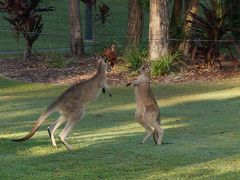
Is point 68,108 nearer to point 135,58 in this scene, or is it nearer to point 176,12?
point 135,58

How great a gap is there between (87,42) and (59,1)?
12595mm

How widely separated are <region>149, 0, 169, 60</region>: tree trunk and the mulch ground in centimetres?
79

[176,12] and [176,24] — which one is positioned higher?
[176,12]

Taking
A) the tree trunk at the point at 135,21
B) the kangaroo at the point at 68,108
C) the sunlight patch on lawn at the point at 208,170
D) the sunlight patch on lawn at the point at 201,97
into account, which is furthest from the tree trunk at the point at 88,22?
the sunlight patch on lawn at the point at 208,170

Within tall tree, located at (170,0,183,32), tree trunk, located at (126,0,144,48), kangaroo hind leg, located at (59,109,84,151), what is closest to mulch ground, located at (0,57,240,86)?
tree trunk, located at (126,0,144,48)

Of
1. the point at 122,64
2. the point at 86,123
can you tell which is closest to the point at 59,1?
the point at 122,64

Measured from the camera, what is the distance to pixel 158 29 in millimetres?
→ 19203

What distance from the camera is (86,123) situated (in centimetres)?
1273

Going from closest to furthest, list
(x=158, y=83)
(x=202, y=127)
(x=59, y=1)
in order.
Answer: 1. (x=202, y=127)
2. (x=158, y=83)
3. (x=59, y=1)

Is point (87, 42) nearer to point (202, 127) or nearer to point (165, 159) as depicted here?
point (202, 127)

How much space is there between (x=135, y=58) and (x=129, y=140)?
29.3ft

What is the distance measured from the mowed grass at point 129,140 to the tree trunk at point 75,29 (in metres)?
5.57

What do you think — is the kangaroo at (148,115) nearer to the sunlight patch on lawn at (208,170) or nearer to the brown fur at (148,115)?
the brown fur at (148,115)

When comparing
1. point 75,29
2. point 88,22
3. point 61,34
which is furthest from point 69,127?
point 61,34
